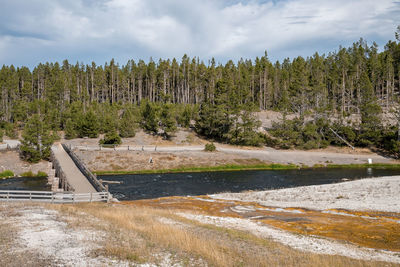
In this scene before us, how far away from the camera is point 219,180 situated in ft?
154

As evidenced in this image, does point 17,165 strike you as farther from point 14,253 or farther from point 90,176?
point 14,253

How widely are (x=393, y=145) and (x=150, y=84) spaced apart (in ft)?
265

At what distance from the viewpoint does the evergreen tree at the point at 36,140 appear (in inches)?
2135

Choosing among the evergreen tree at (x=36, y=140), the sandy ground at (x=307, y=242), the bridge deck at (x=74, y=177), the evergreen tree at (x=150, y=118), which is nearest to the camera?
the sandy ground at (x=307, y=242)

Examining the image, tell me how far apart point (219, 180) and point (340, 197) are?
18.8m

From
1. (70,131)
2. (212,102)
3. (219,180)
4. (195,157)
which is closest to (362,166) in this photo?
(219,180)

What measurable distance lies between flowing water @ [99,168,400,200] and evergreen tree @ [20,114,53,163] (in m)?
13.2

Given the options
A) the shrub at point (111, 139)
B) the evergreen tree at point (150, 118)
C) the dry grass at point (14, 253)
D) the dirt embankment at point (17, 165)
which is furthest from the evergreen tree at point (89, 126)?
the dry grass at point (14, 253)

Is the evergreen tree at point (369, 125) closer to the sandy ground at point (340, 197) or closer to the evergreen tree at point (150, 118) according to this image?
the sandy ground at point (340, 197)

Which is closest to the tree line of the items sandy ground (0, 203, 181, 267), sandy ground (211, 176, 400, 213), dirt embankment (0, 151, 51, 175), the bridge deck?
dirt embankment (0, 151, 51, 175)

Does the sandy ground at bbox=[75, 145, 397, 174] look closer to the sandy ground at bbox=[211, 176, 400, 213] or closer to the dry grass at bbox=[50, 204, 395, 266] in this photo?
the sandy ground at bbox=[211, 176, 400, 213]

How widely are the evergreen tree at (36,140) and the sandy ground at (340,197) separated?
34739 mm

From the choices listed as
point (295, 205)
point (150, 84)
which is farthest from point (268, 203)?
point (150, 84)

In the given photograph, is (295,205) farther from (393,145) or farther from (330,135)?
(330,135)
